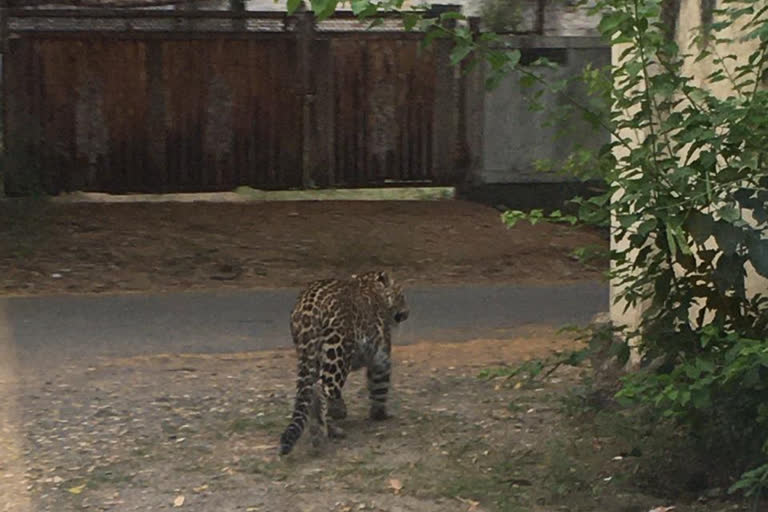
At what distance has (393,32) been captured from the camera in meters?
16.7

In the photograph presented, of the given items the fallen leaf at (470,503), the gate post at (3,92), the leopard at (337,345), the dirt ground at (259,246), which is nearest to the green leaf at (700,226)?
the fallen leaf at (470,503)

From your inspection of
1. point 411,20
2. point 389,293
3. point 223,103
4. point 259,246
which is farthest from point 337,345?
point 223,103

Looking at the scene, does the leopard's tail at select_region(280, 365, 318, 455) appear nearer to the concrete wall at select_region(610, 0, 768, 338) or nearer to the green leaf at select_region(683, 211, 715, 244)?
the concrete wall at select_region(610, 0, 768, 338)

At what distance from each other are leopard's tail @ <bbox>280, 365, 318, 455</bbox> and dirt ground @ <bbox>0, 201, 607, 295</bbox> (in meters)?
5.62

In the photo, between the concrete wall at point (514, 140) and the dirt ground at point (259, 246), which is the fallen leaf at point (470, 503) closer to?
the dirt ground at point (259, 246)

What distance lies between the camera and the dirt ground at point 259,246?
1369 centimetres

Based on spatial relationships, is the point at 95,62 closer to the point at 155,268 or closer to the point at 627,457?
the point at 155,268

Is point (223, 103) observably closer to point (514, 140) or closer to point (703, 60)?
point (514, 140)

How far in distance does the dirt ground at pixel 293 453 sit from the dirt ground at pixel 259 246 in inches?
140

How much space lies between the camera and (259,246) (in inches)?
580

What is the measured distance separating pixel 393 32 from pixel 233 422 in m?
8.93

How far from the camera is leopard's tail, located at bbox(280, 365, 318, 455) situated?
7637 millimetres

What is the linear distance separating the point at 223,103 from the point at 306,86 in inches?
37.3

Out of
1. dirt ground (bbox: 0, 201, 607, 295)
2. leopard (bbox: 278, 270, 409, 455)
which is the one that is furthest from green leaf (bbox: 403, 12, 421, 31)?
dirt ground (bbox: 0, 201, 607, 295)
